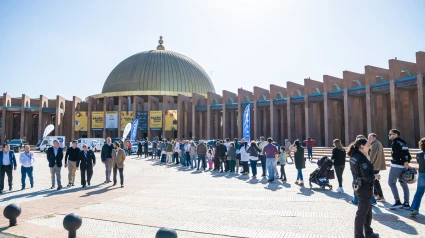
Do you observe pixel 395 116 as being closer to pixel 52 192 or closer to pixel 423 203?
pixel 423 203

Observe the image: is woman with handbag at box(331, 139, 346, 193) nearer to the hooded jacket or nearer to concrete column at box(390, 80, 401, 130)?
the hooded jacket

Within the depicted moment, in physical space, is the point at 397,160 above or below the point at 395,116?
below

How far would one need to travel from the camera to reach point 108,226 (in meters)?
5.44

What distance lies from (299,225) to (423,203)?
3510mm

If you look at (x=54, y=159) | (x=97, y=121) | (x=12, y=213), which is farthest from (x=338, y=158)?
(x=97, y=121)

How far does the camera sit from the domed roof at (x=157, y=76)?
52250 millimetres

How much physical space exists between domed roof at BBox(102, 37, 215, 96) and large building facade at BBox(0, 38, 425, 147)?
167 millimetres

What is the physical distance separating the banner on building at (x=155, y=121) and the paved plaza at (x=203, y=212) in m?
31.5

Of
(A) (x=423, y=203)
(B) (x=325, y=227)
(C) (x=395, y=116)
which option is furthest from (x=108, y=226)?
(C) (x=395, y=116)

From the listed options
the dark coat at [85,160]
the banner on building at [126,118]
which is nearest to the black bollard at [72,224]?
the dark coat at [85,160]

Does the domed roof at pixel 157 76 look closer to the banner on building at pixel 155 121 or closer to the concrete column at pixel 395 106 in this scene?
the banner on building at pixel 155 121

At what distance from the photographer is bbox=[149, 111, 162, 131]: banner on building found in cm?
4138

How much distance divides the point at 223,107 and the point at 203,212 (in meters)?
32.9

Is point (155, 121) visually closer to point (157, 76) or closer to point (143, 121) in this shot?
point (143, 121)
